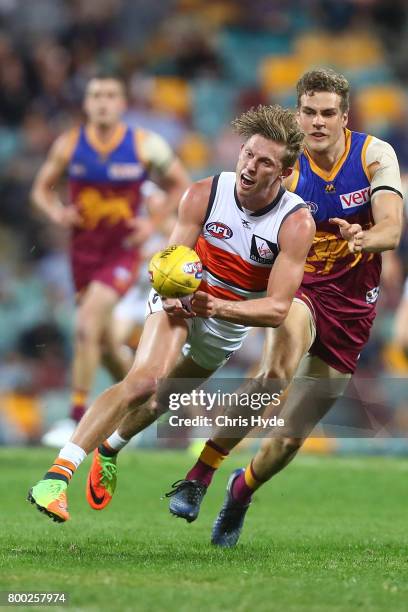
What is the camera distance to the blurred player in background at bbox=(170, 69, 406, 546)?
23.4 feet

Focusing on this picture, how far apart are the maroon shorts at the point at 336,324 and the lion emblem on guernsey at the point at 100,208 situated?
4730 mm

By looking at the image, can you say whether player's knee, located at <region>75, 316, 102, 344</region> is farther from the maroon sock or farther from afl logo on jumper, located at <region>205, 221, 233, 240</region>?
afl logo on jumper, located at <region>205, 221, 233, 240</region>

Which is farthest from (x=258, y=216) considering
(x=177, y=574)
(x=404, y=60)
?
(x=404, y=60)

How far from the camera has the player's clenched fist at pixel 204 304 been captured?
6195 mm

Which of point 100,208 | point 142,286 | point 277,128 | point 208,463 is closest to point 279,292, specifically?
point 277,128

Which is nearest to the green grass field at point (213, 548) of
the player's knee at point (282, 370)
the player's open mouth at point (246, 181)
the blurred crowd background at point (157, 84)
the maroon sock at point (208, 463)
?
the maroon sock at point (208, 463)

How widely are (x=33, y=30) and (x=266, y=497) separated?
A: 9479 mm

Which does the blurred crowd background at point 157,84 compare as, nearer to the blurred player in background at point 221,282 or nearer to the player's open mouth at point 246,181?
the blurred player in background at point 221,282

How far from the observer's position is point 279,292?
641 centimetres

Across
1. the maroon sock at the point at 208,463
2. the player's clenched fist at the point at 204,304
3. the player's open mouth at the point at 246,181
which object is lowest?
the maroon sock at the point at 208,463

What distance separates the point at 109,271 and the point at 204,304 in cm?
558

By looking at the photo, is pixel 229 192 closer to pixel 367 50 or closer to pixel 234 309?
pixel 234 309

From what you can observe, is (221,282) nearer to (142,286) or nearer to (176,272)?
(176,272)

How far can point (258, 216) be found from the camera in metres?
6.75
